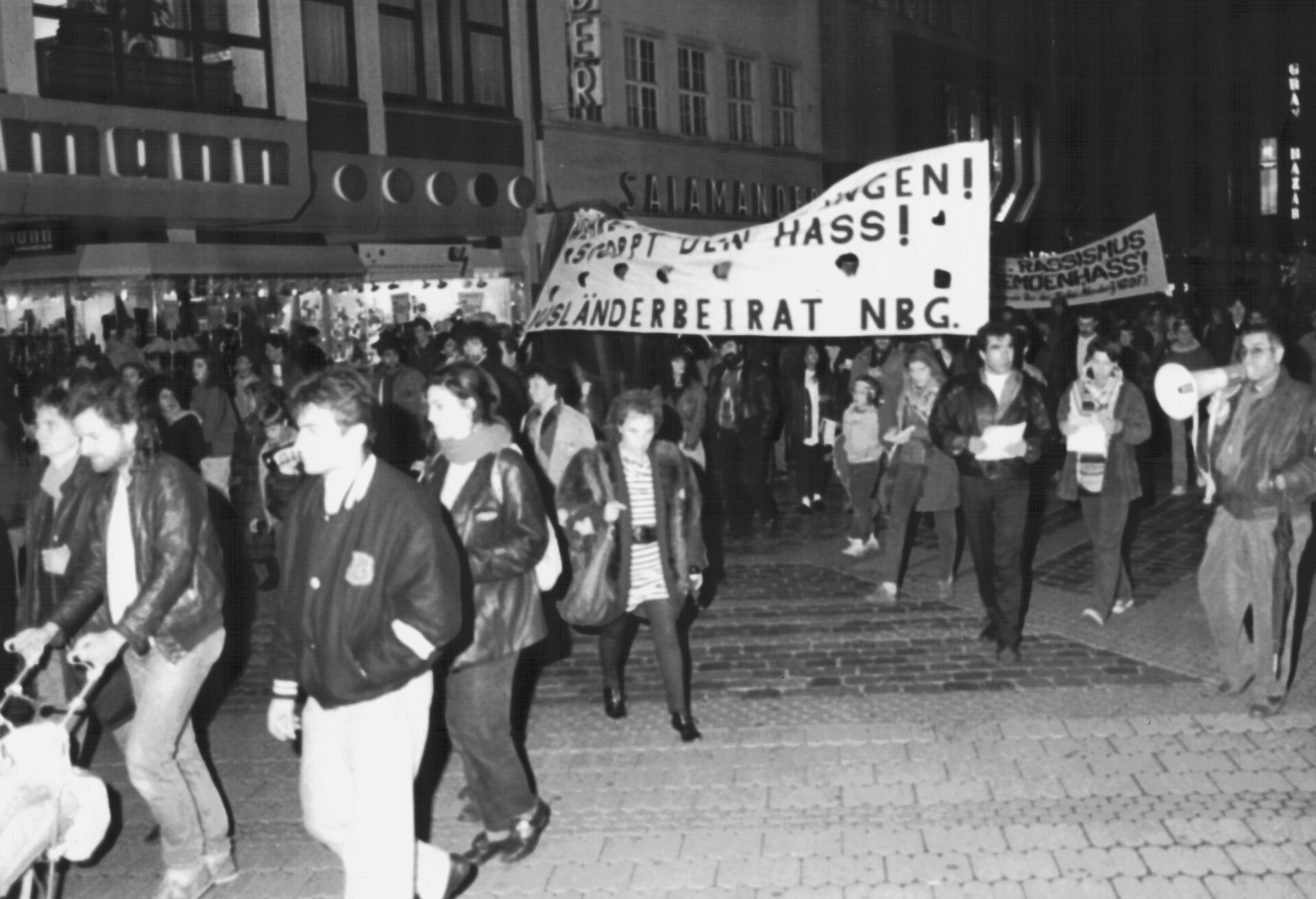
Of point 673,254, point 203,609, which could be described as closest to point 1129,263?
point 673,254

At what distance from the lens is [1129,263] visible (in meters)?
18.7

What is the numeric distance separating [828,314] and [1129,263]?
10051 mm

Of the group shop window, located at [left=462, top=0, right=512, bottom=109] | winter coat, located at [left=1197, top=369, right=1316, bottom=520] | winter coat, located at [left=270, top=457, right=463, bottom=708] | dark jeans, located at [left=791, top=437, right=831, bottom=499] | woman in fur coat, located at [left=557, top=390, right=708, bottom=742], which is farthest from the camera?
shop window, located at [left=462, top=0, right=512, bottom=109]

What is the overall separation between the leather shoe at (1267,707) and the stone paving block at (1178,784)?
90 cm

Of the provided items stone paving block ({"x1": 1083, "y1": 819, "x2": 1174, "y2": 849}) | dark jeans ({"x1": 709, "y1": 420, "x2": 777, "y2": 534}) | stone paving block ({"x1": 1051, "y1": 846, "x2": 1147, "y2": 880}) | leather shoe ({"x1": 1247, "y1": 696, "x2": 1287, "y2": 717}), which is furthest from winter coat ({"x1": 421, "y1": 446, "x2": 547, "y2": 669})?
dark jeans ({"x1": 709, "y1": 420, "x2": 777, "y2": 534})

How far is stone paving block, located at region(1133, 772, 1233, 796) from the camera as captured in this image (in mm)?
6160

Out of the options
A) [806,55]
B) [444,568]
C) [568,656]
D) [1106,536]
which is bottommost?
[568,656]

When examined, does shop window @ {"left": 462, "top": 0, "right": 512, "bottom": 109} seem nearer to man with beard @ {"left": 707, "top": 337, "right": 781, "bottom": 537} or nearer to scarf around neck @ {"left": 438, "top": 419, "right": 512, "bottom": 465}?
man with beard @ {"left": 707, "top": 337, "right": 781, "bottom": 537}

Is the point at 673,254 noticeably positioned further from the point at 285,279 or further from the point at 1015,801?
the point at 285,279

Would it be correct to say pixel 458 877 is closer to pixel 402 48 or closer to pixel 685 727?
pixel 685 727

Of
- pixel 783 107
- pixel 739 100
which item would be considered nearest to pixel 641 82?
pixel 739 100

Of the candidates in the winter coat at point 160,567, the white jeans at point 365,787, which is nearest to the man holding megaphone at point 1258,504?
the white jeans at point 365,787

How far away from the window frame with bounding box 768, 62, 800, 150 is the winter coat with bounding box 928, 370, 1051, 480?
25645 millimetres

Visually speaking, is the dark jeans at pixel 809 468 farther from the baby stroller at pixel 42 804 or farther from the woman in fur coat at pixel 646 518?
the baby stroller at pixel 42 804
